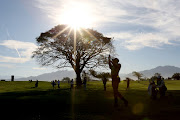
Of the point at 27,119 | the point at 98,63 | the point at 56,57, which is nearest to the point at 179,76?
the point at 98,63

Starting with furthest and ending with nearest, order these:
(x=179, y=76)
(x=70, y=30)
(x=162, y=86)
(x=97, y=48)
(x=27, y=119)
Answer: (x=179, y=76)
(x=97, y=48)
(x=70, y=30)
(x=162, y=86)
(x=27, y=119)

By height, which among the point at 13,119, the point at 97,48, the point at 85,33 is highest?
the point at 85,33

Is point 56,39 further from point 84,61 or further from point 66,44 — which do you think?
point 84,61

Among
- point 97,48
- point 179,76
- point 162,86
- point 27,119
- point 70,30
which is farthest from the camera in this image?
point 179,76

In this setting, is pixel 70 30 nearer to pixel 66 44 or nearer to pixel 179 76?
pixel 66 44

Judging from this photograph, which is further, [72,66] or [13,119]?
[72,66]

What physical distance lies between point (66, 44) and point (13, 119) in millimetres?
29468

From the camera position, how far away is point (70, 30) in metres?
35.6

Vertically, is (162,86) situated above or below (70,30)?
below

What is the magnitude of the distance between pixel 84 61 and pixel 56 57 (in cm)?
565

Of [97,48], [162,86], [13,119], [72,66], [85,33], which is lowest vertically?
[13,119]

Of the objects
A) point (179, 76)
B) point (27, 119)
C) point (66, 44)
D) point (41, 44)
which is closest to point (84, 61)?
point (66, 44)

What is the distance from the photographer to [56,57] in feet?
128

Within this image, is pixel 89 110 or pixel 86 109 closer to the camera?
pixel 89 110
